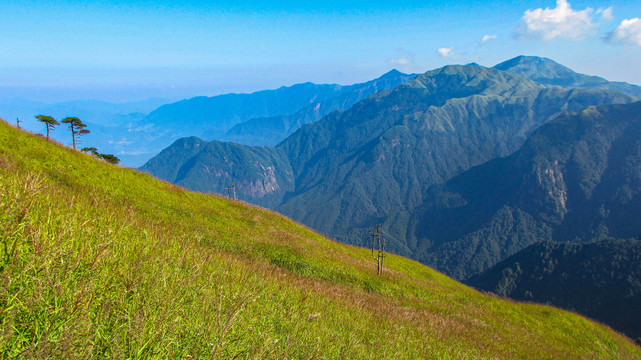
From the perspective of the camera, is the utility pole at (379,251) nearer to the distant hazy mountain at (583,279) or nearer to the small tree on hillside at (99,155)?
the small tree on hillside at (99,155)

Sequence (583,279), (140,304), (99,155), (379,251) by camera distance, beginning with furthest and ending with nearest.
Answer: (583,279), (99,155), (379,251), (140,304)

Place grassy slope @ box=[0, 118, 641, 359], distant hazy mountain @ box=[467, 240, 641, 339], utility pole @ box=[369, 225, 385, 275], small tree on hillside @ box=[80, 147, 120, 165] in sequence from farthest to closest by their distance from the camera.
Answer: distant hazy mountain @ box=[467, 240, 641, 339] → small tree on hillside @ box=[80, 147, 120, 165] → utility pole @ box=[369, 225, 385, 275] → grassy slope @ box=[0, 118, 641, 359]

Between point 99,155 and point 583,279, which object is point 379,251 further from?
point 583,279

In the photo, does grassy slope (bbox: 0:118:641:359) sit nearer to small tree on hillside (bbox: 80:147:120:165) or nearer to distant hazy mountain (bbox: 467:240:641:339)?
small tree on hillside (bbox: 80:147:120:165)

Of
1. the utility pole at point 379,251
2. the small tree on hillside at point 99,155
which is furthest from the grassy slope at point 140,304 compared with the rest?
the small tree on hillside at point 99,155

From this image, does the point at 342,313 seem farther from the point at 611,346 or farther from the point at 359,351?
the point at 611,346

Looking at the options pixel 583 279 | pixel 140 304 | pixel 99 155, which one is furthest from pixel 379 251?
pixel 583 279

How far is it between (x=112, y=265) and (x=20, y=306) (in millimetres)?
1327

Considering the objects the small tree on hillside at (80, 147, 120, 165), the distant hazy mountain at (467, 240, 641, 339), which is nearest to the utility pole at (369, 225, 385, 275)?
the small tree on hillside at (80, 147, 120, 165)

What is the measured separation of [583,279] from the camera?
164875 millimetres

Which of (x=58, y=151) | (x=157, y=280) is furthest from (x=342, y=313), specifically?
(x=58, y=151)

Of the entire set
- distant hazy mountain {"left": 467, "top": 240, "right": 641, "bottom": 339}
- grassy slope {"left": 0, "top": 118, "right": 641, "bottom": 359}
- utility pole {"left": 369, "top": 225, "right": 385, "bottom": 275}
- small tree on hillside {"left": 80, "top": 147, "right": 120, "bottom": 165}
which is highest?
grassy slope {"left": 0, "top": 118, "right": 641, "bottom": 359}

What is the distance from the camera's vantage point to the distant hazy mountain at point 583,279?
143m

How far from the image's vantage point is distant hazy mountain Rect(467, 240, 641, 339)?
14300cm
